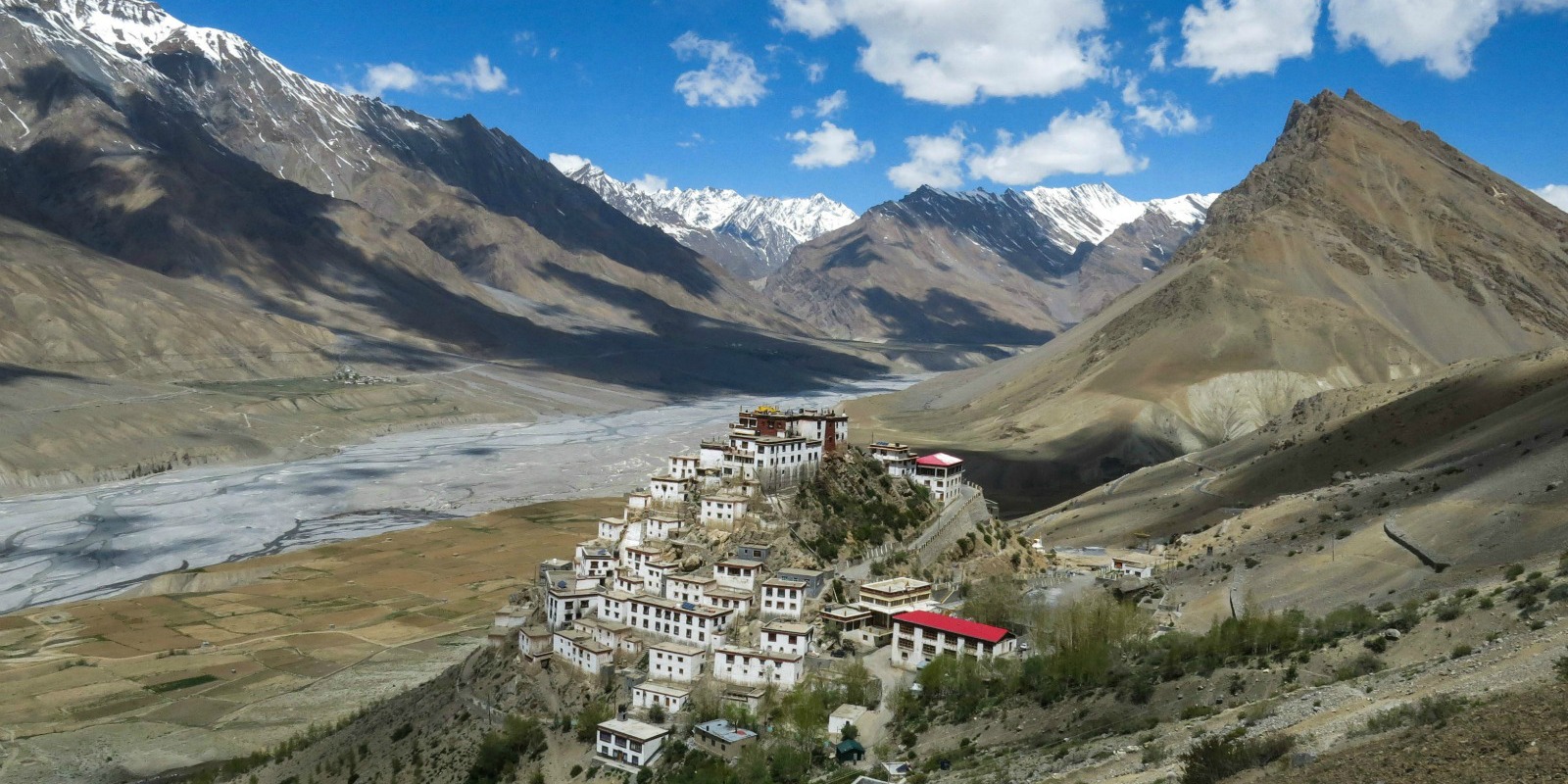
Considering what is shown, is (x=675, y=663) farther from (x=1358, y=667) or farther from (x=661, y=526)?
(x=1358, y=667)

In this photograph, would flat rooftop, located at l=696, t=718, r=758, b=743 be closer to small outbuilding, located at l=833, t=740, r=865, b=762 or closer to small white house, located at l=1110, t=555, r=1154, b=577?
small outbuilding, located at l=833, t=740, r=865, b=762

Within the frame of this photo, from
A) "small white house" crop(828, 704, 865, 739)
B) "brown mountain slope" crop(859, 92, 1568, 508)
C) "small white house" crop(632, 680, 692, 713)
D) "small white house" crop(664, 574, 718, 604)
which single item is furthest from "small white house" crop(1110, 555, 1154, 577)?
"brown mountain slope" crop(859, 92, 1568, 508)

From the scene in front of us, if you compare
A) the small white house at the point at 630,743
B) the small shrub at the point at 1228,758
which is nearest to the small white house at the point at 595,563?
the small white house at the point at 630,743

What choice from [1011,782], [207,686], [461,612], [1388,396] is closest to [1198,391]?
[1388,396]

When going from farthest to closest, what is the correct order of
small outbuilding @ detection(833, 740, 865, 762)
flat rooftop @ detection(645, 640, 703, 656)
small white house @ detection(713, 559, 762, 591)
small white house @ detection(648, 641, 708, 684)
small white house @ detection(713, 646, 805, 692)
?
small white house @ detection(713, 559, 762, 591) < flat rooftop @ detection(645, 640, 703, 656) < small white house @ detection(648, 641, 708, 684) < small white house @ detection(713, 646, 805, 692) < small outbuilding @ detection(833, 740, 865, 762)

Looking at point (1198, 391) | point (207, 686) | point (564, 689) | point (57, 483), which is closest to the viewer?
point (564, 689)

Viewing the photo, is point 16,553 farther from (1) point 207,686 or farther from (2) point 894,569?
(2) point 894,569

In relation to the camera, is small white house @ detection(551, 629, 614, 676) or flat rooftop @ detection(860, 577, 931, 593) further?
flat rooftop @ detection(860, 577, 931, 593)

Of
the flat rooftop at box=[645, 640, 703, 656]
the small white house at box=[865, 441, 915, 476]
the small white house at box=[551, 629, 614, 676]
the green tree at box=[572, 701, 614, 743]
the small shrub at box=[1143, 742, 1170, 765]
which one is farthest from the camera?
the small white house at box=[865, 441, 915, 476]
